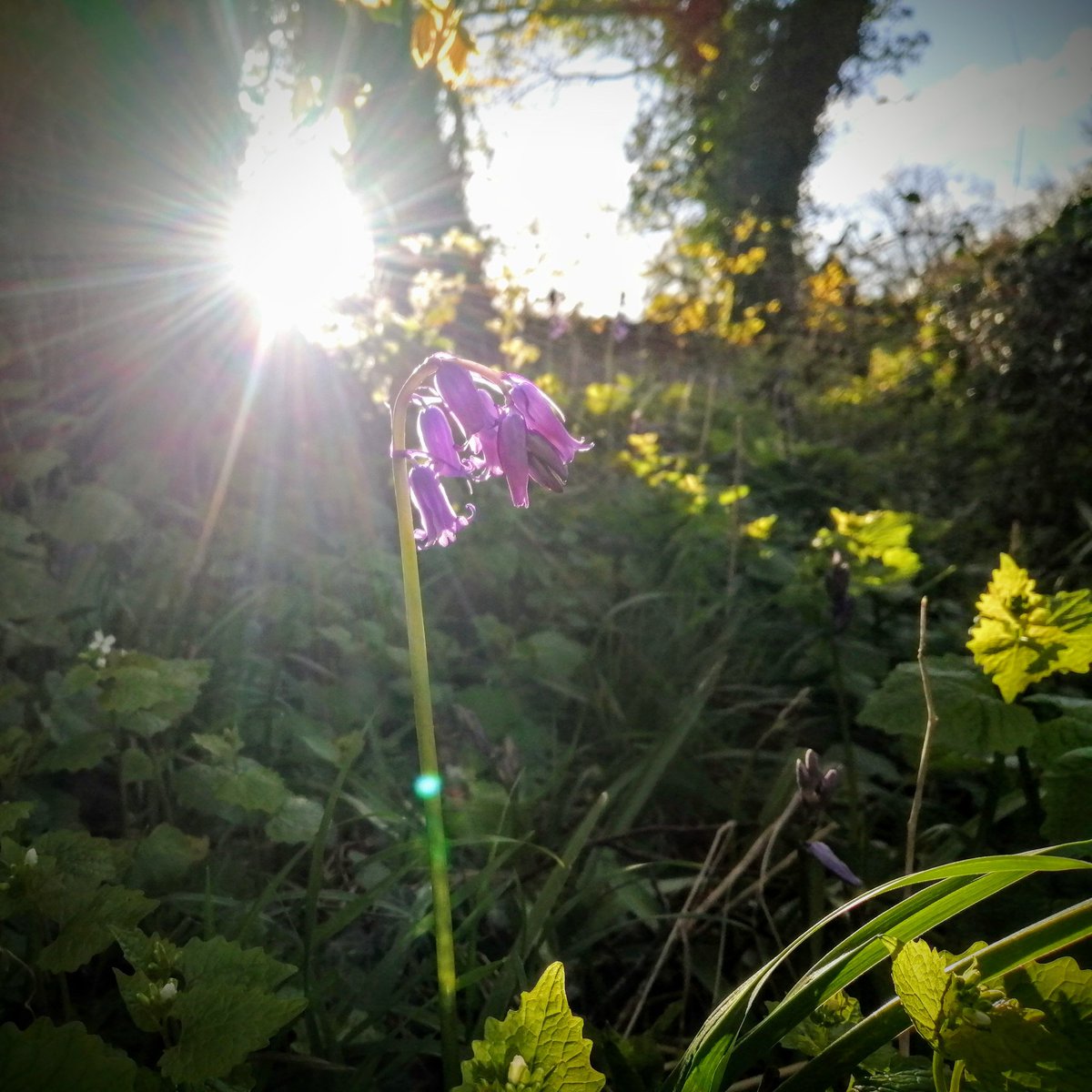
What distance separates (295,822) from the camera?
57.2 inches

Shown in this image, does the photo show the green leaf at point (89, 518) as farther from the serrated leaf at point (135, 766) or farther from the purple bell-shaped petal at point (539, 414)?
the purple bell-shaped petal at point (539, 414)

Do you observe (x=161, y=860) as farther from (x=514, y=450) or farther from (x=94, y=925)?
(x=514, y=450)

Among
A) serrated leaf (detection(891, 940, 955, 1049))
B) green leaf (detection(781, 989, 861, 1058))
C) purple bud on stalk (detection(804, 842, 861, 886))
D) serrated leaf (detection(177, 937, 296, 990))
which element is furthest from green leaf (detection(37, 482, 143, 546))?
serrated leaf (detection(891, 940, 955, 1049))

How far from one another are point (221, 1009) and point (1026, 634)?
4.19 ft

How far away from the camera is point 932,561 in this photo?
3.90m

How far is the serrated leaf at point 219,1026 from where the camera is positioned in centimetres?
75

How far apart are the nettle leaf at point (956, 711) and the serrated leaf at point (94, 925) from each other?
1196 millimetres

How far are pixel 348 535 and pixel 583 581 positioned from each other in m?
1.06

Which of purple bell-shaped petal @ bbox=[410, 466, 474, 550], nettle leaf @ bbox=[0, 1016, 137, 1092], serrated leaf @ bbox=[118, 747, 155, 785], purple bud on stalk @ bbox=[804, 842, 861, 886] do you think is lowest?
purple bud on stalk @ bbox=[804, 842, 861, 886]

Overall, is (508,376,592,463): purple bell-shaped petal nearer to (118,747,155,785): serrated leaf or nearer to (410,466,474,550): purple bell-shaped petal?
(410,466,474,550): purple bell-shaped petal

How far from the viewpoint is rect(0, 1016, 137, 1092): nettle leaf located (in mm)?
620

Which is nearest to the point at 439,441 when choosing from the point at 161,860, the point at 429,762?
the point at 429,762

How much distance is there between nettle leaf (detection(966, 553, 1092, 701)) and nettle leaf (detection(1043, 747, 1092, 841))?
0.13 meters

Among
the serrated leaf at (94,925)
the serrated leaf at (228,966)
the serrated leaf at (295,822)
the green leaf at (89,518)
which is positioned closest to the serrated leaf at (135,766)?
the serrated leaf at (295,822)
